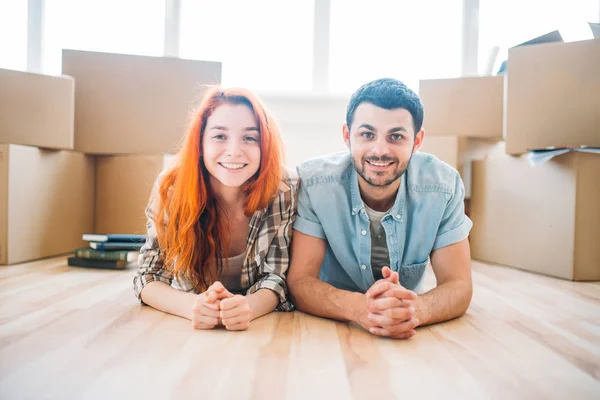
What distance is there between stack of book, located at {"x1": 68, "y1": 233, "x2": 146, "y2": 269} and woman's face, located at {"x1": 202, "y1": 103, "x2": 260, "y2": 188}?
2.82 ft

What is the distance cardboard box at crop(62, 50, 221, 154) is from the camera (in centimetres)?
220

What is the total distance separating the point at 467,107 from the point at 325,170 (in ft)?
4.54

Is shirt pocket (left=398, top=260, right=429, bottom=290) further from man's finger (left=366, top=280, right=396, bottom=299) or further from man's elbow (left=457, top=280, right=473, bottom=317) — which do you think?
man's finger (left=366, top=280, right=396, bottom=299)

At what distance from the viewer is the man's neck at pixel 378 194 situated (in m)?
1.16

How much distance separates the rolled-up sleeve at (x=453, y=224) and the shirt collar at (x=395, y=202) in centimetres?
12

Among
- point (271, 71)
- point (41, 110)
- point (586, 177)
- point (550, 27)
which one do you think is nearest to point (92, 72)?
point (41, 110)

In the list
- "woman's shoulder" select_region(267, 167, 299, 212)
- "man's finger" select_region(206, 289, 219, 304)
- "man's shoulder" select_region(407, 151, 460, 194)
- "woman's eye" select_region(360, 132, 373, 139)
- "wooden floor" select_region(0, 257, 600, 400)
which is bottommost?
"wooden floor" select_region(0, 257, 600, 400)

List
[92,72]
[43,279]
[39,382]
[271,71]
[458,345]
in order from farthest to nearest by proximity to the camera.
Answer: [271,71] → [92,72] → [43,279] → [458,345] → [39,382]

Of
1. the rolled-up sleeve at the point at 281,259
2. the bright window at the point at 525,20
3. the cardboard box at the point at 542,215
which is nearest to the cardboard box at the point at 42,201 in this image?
the rolled-up sleeve at the point at 281,259

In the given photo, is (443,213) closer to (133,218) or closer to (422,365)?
(422,365)

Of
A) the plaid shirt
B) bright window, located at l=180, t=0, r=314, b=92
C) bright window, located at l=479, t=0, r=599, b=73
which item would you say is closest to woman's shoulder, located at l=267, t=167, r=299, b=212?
the plaid shirt

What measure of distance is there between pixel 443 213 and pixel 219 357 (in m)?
0.68

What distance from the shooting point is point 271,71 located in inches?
105

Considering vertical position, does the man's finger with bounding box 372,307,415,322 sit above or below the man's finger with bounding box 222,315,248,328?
above
